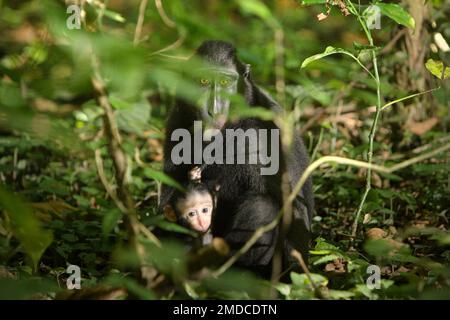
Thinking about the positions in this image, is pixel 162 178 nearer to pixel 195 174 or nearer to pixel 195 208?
pixel 195 208

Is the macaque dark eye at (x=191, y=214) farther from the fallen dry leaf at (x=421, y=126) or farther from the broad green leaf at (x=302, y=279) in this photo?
the fallen dry leaf at (x=421, y=126)

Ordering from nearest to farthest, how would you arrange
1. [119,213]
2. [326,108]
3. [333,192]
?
[119,213] < [333,192] < [326,108]

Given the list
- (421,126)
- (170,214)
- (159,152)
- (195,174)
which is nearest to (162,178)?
(170,214)

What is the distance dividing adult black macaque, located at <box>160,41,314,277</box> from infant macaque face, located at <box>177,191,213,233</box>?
17 centimetres

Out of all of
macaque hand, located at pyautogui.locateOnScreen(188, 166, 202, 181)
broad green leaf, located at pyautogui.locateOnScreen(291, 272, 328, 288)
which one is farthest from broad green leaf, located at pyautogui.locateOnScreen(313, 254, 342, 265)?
macaque hand, located at pyautogui.locateOnScreen(188, 166, 202, 181)

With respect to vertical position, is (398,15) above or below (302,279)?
above

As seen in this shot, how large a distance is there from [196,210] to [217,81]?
0.94m

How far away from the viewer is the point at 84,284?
385 cm

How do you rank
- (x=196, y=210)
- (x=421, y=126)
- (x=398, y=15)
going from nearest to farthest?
(x=398, y=15), (x=196, y=210), (x=421, y=126)

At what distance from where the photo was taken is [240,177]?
4.34 metres

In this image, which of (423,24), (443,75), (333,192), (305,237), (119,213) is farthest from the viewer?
(423,24)
